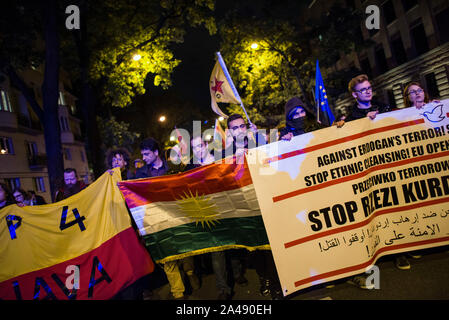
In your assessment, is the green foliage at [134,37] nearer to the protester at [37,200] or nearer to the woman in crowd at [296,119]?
the protester at [37,200]

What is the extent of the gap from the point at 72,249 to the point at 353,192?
342 cm

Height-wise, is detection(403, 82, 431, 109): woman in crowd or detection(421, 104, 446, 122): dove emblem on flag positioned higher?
detection(403, 82, 431, 109): woman in crowd

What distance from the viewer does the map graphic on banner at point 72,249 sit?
3867mm

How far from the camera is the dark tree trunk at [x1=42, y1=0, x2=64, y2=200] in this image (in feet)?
30.9

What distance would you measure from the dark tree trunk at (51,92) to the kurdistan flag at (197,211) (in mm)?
6621

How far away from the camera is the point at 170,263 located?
3.99 metres

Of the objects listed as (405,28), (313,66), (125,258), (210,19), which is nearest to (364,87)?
(125,258)

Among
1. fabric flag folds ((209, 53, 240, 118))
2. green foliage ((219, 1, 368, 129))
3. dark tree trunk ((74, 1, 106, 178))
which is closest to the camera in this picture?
fabric flag folds ((209, 53, 240, 118))

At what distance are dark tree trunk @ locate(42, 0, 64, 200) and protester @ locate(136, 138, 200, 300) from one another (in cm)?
597

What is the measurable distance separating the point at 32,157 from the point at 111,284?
26826 mm

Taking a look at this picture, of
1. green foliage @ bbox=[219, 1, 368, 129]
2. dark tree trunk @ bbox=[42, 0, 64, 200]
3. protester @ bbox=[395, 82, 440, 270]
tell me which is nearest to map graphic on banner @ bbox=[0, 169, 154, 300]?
protester @ bbox=[395, 82, 440, 270]

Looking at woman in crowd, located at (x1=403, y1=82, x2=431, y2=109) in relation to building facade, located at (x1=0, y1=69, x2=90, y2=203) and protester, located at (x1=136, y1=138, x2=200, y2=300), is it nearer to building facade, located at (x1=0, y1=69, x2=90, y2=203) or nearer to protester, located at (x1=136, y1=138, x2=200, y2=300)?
protester, located at (x1=136, y1=138, x2=200, y2=300)

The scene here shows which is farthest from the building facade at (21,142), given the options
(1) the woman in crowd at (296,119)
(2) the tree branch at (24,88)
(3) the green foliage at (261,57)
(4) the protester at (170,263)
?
(1) the woman in crowd at (296,119)

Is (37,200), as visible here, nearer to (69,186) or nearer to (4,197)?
(4,197)
